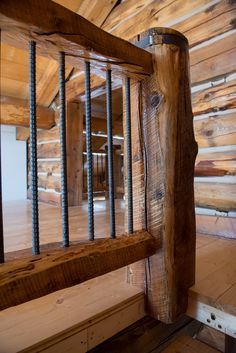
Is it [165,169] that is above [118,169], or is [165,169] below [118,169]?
below

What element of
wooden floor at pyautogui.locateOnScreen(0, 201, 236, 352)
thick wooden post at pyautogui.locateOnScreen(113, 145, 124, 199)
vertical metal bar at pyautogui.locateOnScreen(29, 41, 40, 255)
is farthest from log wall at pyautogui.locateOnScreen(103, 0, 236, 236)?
thick wooden post at pyautogui.locateOnScreen(113, 145, 124, 199)

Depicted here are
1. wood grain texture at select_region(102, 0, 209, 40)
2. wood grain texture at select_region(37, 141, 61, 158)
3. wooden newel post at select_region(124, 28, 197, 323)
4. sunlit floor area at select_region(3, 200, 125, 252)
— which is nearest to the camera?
wooden newel post at select_region(124, 28, 197, 323)

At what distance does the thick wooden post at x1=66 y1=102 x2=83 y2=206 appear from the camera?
342cm

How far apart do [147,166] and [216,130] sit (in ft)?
3.59

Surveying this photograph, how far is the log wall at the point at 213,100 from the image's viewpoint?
1776mm

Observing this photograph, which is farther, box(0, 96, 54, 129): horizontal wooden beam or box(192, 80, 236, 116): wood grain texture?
box(0, 96, 54, 129): horizontal wooden beam

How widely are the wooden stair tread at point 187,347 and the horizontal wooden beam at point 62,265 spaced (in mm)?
434

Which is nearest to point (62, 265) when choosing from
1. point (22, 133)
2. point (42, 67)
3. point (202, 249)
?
point (202, 249)

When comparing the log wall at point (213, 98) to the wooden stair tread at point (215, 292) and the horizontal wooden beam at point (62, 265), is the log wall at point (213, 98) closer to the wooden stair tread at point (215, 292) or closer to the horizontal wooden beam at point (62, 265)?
the wooden stair tread at point (215, 292)

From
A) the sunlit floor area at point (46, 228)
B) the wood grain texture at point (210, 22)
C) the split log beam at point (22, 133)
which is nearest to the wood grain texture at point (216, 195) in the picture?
the sunlit floor area at point (46, 228)

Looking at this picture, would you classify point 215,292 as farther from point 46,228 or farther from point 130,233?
point 46,228

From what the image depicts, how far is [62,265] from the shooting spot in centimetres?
72

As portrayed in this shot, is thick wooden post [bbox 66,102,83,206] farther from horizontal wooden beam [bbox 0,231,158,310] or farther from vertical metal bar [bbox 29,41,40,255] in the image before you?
vertical metal bar [bbox 29,41,40,255]

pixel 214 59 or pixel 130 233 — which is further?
pixel 214 59
